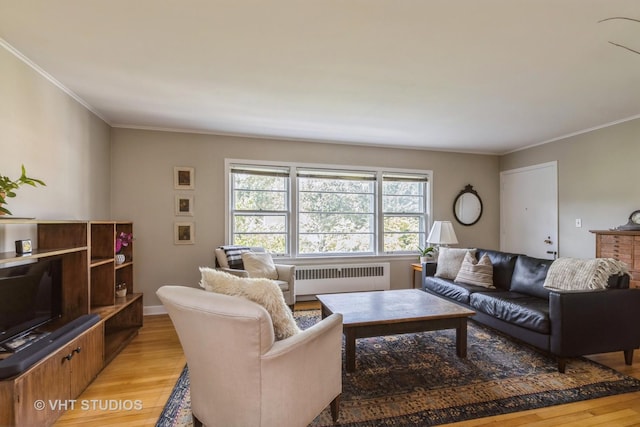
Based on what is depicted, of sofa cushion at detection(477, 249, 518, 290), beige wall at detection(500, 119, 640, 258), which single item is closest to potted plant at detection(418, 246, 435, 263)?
sofa cushion at detection(477, 249, 518, 290)

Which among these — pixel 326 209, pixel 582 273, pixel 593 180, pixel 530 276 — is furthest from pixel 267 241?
pixel 593 180

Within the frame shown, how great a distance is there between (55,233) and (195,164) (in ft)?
6.33

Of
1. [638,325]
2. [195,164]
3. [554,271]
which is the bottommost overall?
[638,325]

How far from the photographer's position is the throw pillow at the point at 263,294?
1.62m

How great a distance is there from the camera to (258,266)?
3602mm

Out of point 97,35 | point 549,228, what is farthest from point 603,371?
point 97,35

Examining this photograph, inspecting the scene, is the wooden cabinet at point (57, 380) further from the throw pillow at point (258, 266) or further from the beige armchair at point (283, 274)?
the throw pillow at point (258, 266)

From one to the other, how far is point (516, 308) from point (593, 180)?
8.04 feet

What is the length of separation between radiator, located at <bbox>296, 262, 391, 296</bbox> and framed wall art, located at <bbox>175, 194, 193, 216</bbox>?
1659 mm

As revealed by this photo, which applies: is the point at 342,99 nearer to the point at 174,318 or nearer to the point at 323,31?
the point at 323,31

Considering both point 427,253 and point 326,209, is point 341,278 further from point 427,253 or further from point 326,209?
point 427,253

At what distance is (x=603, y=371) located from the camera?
2.43m

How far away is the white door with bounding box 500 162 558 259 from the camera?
4.46 meters

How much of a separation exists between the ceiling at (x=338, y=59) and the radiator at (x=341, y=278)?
2056 mm
